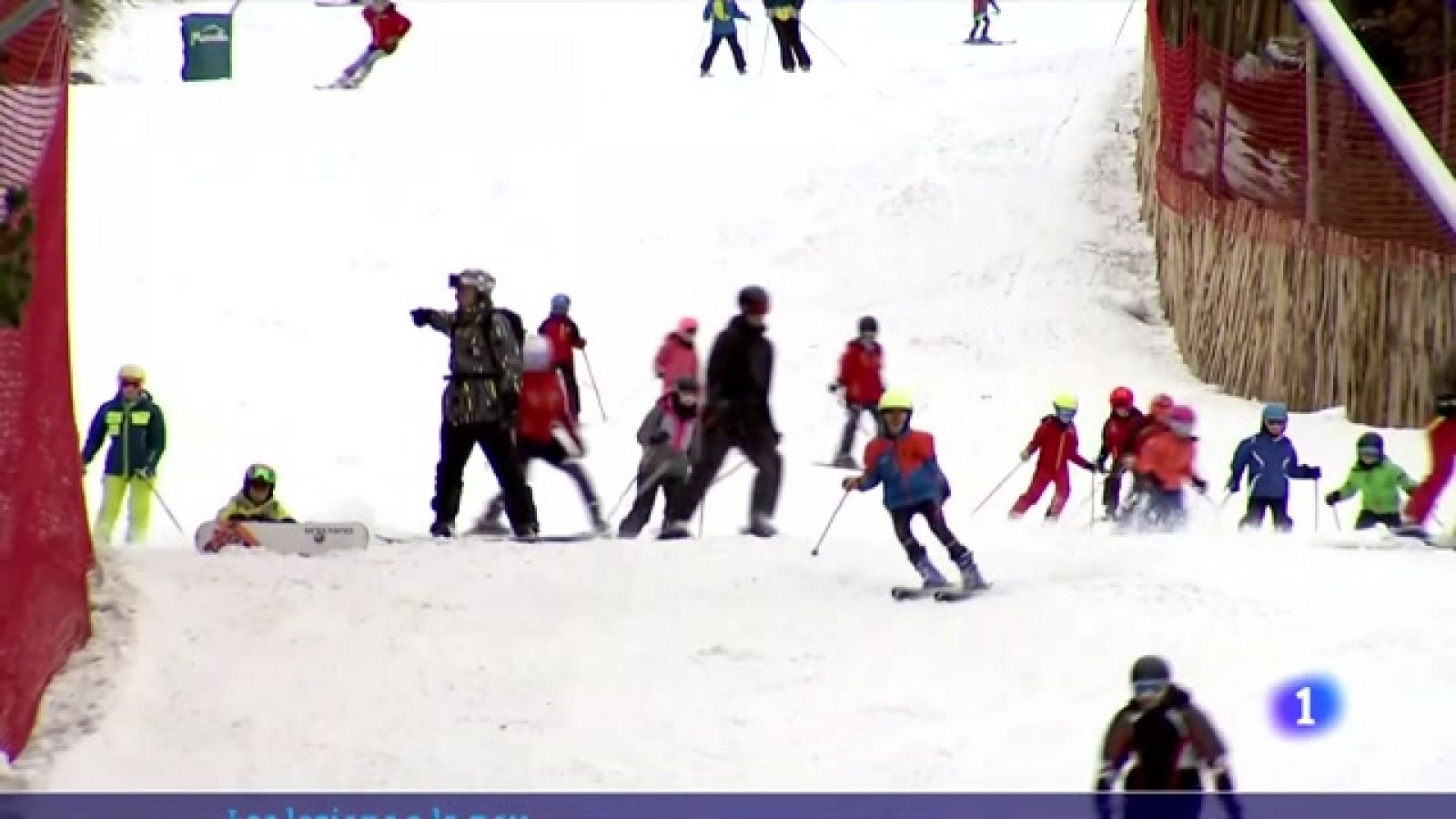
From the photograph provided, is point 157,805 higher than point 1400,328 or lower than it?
lower

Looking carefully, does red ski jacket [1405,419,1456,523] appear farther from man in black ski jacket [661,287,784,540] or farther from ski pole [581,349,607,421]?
ski pole [581,349,607,421]

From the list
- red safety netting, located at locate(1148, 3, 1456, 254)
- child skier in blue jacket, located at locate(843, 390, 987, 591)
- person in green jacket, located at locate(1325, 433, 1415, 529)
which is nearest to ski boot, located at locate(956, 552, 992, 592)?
child skier in blue jacket, located at locate(843, 390, 987, 591)

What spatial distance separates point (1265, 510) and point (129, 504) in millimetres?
6451

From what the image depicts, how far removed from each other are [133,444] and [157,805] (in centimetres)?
652

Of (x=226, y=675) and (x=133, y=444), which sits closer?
(x=226, y=675)

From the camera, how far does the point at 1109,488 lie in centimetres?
1761

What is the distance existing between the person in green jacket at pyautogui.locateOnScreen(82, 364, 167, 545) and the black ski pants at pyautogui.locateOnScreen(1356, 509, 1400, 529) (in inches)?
265

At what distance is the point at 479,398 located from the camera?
15094 millimetres

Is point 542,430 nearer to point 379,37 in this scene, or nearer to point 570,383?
point 570,383

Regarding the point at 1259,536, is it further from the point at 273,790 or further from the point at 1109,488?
the point at 273,790

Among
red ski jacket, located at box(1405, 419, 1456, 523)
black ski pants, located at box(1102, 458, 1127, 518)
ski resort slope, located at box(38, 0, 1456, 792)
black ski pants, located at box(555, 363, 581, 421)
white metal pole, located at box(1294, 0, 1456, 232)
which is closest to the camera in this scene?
ski resort slope, located at box(38, 0, 1456, 792)

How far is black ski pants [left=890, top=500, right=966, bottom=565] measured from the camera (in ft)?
45.1

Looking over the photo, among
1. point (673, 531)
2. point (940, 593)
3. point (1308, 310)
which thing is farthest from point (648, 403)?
point (940, 593)

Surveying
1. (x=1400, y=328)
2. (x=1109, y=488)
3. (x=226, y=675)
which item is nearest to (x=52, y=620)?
(x=226, y=675)
